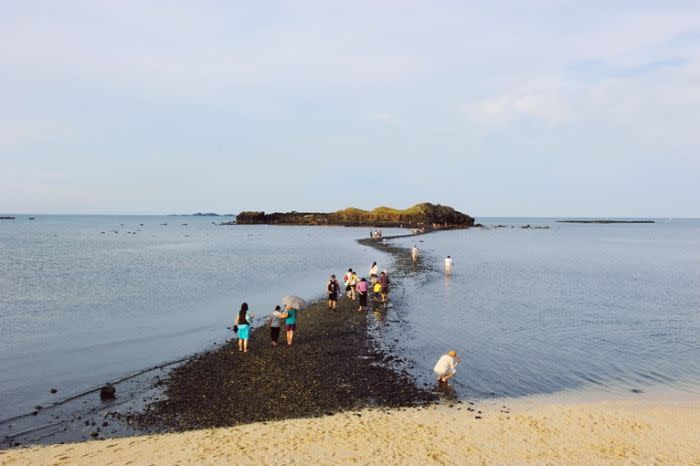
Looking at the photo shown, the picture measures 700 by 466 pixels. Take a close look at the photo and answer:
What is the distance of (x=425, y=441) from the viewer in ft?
38.4

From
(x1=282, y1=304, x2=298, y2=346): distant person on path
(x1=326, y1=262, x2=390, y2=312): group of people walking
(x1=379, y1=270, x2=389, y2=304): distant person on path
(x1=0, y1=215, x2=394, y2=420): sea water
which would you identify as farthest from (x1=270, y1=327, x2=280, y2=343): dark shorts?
A: (x1=379, y1=270, x2=389, y2=304): distant person on path

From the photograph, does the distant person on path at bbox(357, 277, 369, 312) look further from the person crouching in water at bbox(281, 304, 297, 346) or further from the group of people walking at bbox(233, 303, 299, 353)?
the person crouching in water at bbox(281, 304, 297, 346)

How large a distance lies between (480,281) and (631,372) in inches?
1011

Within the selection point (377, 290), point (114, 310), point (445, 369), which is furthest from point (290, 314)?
point (114, 310)

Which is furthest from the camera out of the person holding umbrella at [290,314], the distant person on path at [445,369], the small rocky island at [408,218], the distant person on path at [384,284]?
the small rocky island at [408,218]

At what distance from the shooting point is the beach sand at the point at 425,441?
35.4 ft

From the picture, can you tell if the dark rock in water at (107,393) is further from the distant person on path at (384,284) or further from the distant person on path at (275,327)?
the distant person on path at (384,284)

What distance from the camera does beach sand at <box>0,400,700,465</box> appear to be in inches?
425

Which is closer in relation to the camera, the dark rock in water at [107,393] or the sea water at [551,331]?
the dark rock in water at [107,393]

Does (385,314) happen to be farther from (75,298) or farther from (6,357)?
(75,298)

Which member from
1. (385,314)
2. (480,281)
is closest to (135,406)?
(385,314)

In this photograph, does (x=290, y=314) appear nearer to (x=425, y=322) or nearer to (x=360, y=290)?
(x=360, y=290)

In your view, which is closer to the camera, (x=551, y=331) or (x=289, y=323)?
(x=289, y=323)

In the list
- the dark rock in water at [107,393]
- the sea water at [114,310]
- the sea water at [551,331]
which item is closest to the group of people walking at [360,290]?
the sea water at [551,331]
